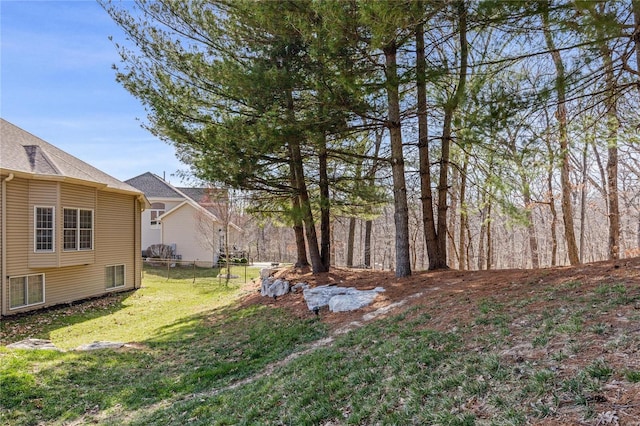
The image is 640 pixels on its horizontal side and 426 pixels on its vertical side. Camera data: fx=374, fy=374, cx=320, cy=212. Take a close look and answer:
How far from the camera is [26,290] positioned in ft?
37.9

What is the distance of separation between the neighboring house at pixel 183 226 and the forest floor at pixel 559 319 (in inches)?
645

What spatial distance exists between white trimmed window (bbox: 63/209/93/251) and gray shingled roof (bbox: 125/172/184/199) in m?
11.7

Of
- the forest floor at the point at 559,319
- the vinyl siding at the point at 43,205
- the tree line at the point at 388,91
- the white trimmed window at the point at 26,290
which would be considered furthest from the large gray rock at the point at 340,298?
the white trimmed window at the point at 26,290

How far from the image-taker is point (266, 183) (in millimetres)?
10914

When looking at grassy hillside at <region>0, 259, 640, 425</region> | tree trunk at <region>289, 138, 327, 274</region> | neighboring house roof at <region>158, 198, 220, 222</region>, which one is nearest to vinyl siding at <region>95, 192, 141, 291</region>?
grassy hillside at <region>0, 259, 640, 425</region>

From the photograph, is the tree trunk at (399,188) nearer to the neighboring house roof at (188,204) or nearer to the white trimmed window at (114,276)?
the white trimmed window at (114,276)

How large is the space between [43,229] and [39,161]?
7.57 feet

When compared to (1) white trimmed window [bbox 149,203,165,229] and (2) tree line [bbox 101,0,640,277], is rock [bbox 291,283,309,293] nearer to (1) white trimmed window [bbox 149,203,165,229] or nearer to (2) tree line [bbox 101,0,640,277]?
(2) tree line [bbox 101,0,640,277]

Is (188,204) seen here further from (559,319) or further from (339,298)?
(559,319)

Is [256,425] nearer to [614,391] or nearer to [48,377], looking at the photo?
[614,391]

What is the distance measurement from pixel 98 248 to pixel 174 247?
955cm

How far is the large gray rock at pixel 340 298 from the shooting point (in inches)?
289

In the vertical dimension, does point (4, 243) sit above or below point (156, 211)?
below

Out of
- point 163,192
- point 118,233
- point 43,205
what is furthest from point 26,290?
point 163,192
